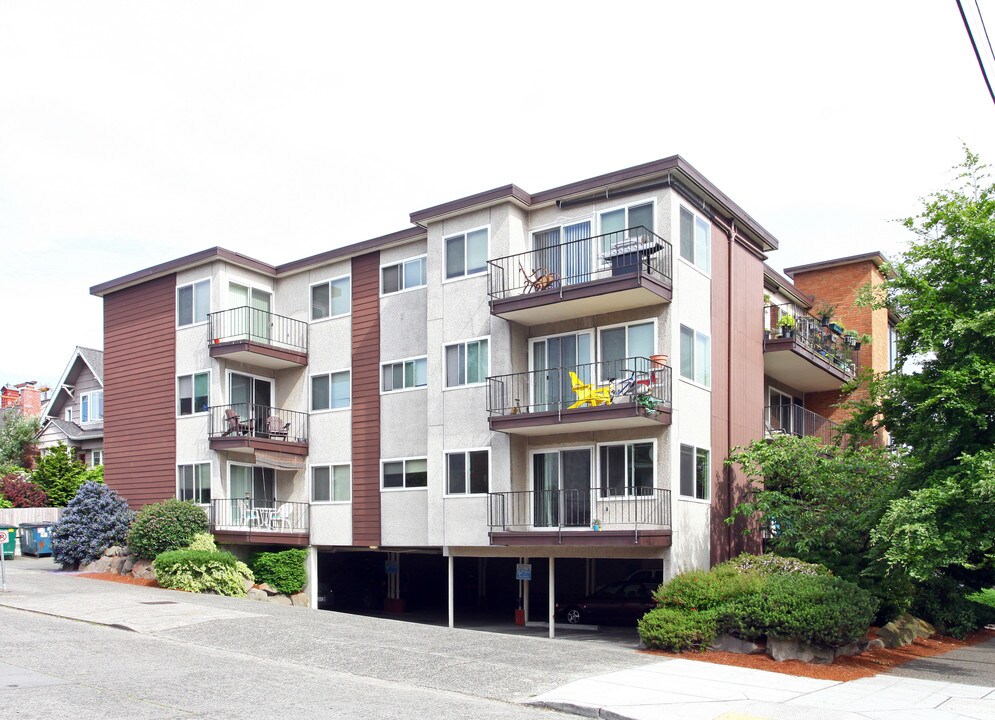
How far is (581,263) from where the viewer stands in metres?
22.7

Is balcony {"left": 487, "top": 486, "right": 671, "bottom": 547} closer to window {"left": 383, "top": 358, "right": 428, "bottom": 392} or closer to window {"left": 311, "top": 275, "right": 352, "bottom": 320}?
window {"left": 383, "top": 358, "right": 428, "bottom": 392}

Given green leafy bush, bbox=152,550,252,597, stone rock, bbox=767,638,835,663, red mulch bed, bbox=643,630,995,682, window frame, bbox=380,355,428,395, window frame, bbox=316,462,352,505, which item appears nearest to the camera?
red mulch bed, bbox=643,630,995,682

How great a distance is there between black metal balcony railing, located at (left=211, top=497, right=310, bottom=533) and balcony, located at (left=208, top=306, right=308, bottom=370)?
394cm

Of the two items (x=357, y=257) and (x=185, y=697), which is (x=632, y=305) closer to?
(x=357, y=257)

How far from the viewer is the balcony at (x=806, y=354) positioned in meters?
26.0

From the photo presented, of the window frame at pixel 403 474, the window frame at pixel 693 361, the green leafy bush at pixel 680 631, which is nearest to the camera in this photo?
the green leafy bush at pixel 680 631

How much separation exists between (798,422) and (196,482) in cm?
1771

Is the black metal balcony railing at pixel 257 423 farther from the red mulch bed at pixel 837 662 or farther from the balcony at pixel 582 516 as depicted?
the red mulch bed at pixel 837 662

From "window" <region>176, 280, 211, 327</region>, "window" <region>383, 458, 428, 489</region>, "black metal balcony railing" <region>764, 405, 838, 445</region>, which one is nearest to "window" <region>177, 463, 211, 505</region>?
"window" <region>176, 280, 211, 327</region>

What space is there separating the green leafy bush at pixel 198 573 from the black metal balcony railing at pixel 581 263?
978cm

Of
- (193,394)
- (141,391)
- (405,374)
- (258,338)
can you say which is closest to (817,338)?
(405,374)

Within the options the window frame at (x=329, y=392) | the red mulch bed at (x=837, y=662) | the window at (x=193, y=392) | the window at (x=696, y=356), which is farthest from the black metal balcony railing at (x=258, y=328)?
the red mulch bed at (x=837, y=662)

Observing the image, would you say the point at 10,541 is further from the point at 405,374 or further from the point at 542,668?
the point at 542,668

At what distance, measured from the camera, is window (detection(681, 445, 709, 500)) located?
71.2ft
